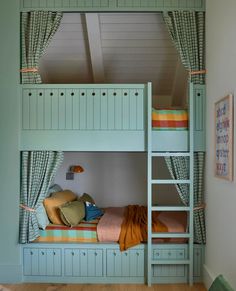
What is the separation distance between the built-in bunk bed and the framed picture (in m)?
0.52

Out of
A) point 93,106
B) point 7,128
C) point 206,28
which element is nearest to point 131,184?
point 93,106

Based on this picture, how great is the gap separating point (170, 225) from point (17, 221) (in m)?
1.73

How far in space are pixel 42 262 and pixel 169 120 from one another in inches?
83.9

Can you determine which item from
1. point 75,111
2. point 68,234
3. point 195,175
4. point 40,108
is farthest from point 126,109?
point 68,234

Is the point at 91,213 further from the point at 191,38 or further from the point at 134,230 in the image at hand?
the point at 191,38

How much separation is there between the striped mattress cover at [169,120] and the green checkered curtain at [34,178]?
1.13 metres

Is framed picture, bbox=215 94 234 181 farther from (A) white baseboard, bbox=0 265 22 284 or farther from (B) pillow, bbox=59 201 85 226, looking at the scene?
(A) white baseboard, bbox=0 265 22 284

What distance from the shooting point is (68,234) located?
3.51 meters

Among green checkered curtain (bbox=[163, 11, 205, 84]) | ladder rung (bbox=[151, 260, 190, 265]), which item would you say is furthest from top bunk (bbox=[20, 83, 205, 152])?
ladder rung (bbox=[151, 260, 190, 265])

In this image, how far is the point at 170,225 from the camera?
3.56 m

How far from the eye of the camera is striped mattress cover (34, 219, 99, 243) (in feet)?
11.5

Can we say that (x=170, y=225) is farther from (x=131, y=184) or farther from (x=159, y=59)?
(x=159, y=59)

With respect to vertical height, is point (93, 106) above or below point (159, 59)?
below

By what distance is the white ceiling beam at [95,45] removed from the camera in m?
3.69
